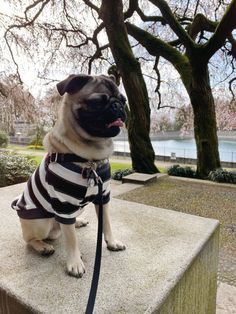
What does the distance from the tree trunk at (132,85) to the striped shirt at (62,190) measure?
21.2 ft

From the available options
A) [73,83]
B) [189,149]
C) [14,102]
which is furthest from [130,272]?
[189,149]

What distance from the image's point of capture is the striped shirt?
4.22 ft

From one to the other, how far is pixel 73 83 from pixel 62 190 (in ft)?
1.72

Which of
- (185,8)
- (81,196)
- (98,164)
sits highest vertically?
(185,8)

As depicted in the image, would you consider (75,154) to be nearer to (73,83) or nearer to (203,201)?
(73,83)

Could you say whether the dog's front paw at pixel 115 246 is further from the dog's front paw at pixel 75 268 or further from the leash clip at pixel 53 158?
the leash clip at pixel 53 158

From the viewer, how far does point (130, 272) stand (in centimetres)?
141

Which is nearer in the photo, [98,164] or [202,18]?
[98,164]

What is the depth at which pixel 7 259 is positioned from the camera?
1523 millimetres

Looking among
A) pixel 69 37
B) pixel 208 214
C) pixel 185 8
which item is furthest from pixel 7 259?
pixel 185 8

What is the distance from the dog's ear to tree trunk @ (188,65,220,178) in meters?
7.06

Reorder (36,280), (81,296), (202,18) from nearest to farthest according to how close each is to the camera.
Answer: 1. (81,296)
2. (36,280)
3. (202,18)

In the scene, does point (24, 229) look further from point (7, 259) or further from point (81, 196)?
point (81, 196)

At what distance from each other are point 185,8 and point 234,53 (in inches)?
118
